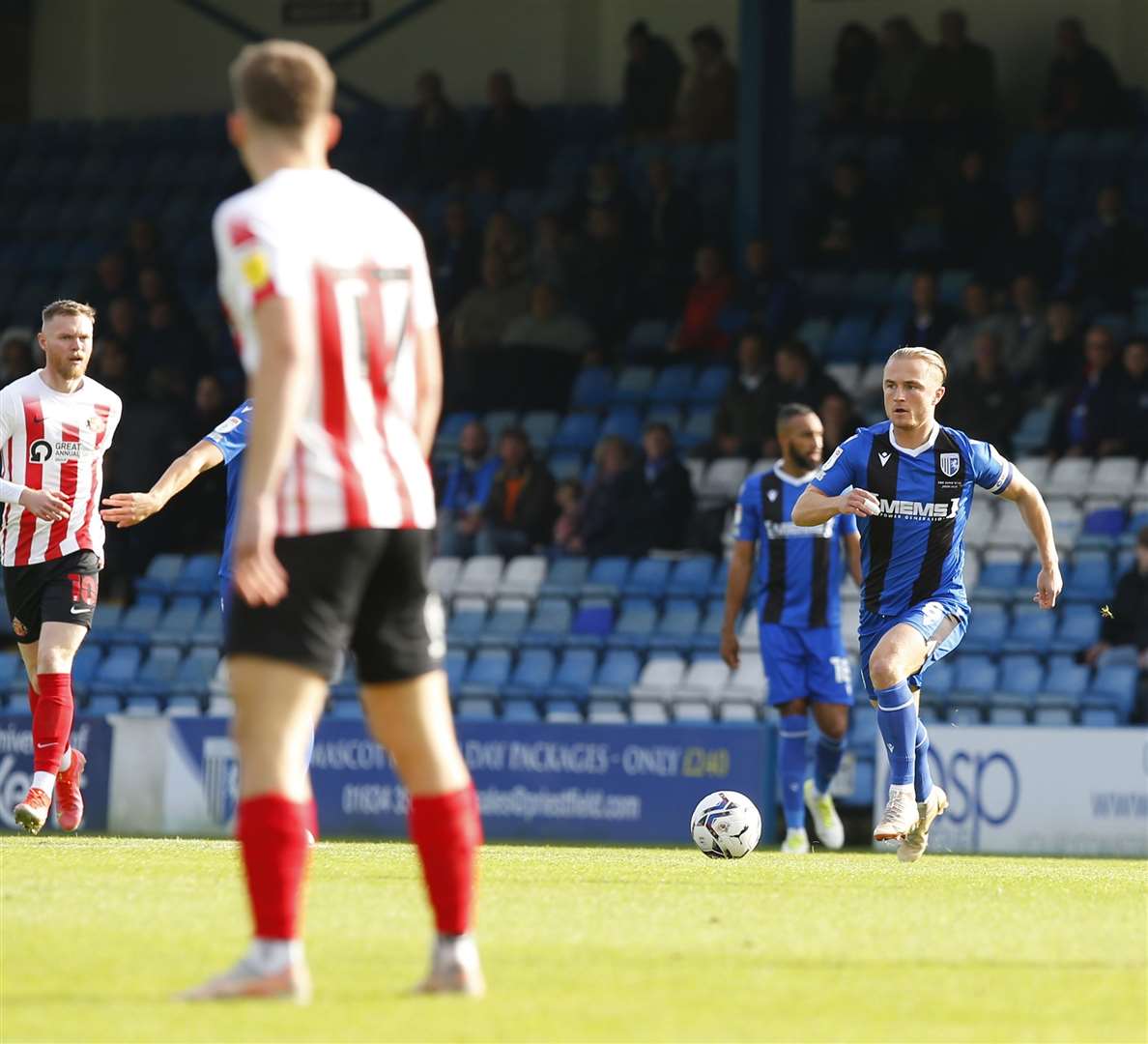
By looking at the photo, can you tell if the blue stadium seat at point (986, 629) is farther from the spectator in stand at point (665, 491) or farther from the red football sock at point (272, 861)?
the red football sock at point (272, 861)

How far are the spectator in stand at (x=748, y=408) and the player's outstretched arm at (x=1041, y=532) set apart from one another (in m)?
7.88

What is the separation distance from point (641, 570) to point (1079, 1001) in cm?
1280

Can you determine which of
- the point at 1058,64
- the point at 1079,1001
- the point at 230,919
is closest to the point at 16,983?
the point at 230,919

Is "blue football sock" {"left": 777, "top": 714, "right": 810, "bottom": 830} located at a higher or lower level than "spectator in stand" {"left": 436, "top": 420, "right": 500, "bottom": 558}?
lower

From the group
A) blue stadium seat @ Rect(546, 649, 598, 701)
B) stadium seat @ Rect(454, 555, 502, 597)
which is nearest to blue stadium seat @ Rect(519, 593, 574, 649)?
blue stadium seat @ Rect(546, 649, 598, 701)

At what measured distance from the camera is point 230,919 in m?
6.45

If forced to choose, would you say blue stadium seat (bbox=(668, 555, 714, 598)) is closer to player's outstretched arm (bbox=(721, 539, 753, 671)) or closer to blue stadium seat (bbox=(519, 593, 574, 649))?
blue stadium seat (bbox=(519, 593, 574, 649))

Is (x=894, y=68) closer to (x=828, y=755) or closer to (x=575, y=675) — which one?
(x=575, y=675)

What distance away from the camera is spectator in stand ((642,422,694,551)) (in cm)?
1786

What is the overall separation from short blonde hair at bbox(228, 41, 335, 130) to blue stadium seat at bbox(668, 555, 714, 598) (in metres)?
12.5

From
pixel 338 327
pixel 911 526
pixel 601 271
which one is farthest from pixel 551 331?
pixel 338 327

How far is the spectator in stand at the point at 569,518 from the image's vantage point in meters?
18.4

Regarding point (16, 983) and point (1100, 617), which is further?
point (1100, 617)

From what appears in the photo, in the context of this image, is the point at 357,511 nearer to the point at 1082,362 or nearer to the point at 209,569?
the point at 1082,362
